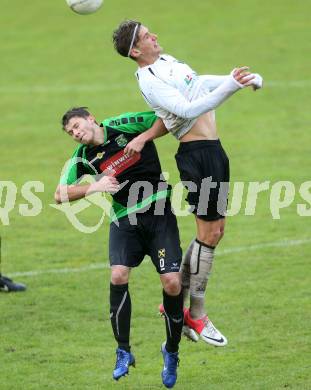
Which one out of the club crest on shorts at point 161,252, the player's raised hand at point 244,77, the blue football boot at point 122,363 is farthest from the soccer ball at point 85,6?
the blue football boot at point 122,363

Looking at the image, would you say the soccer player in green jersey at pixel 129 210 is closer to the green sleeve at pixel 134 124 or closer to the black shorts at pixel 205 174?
the green sleeve at pixel 134 124

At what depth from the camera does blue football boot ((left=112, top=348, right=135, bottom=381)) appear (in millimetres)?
10375

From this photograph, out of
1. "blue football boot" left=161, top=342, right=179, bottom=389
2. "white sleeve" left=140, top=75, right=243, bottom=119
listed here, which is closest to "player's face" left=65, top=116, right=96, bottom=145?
"white sleeve" left=140, top=75, right=243, bottom=119

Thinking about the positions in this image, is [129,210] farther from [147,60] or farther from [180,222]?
[180,222]

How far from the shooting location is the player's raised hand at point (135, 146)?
10.3m

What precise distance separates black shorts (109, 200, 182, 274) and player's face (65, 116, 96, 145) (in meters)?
0.93

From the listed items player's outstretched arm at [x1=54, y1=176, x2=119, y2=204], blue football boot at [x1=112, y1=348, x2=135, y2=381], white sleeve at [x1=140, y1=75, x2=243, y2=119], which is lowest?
blue football boot at [x1=112, y1=348, x2=135, y2=381]

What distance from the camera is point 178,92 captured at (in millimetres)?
10125

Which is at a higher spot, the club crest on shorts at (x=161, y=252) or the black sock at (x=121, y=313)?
the club crest on shorts at (x=161, y=252)

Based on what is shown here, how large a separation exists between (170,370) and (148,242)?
1338 millimetres

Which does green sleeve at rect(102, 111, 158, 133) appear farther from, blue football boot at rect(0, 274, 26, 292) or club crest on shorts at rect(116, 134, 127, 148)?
blue football boot at rect(0, 274, 26, 292)

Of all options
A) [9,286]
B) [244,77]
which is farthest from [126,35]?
[9,286]

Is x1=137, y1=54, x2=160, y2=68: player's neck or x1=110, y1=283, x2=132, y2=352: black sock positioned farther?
x1=110, y1=283, x2=132, y2=352: black sock

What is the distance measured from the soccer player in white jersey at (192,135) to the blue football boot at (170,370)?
0.40 meters
